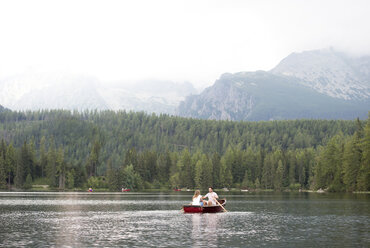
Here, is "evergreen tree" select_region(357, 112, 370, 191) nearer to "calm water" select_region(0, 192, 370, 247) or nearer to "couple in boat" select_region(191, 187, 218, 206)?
"couple in boat" select_region(191, 187, 218, 206)

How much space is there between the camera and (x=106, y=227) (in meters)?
57.5

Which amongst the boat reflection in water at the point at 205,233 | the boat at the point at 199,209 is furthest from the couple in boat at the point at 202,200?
the boat reflection in water at the point at 205,233

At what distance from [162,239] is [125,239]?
3751 millimetres

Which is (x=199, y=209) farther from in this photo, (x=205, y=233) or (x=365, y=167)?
(x=365, y=167)

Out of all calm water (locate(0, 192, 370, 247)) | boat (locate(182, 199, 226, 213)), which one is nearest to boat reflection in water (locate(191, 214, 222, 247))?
calm water (locate(0, 192, 370, 247))

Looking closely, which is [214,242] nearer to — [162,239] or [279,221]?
[162,239]

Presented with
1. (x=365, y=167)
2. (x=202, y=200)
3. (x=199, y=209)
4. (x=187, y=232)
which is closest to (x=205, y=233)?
(x=187, y=232)

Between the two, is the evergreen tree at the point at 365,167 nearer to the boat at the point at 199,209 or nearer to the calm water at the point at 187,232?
the calm water at the point at 187,232

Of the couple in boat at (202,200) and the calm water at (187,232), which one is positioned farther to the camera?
the couple in boat at (202,200)

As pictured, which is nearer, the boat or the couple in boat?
the boat

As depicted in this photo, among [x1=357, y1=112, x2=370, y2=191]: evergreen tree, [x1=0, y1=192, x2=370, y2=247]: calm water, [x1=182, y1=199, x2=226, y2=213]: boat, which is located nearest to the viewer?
[x1=0, y1=192, x2=370, y2=247]: calm water

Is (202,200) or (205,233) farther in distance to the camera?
(202,200)

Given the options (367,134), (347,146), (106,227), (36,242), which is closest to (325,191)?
(347,146)

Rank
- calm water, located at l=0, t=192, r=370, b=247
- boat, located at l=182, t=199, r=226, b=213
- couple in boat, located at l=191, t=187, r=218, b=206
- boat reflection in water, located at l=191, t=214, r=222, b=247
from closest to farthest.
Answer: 1. boat reflection in water, located at l=191, t=214, r=222, b=247
2. calm water, located at l=0, t=192, r=370, b=247
3. boat, located at l=182, t=199, r=226, b=213
4. couple in boat, located at l=191, t=187, r=218, b=206
